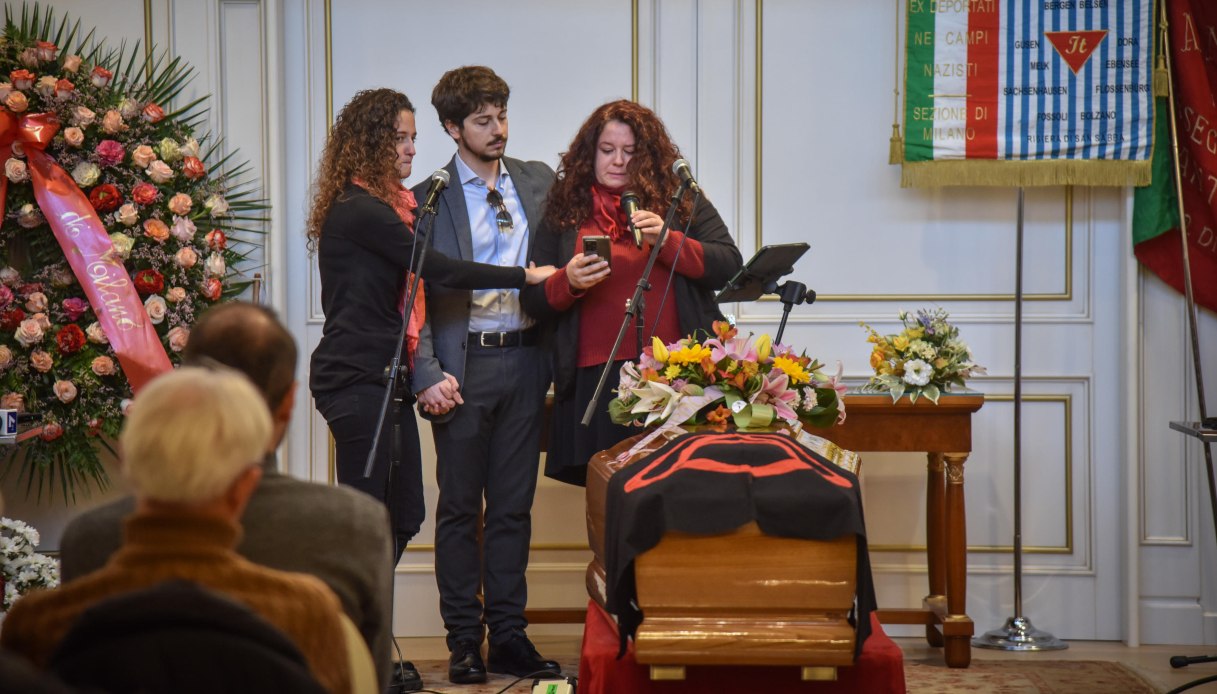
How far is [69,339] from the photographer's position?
4.34 metres

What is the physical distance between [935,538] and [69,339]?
3.04 metres

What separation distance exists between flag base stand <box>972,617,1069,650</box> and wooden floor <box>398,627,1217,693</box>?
0.04 meters

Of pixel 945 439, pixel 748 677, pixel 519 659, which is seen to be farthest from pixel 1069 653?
pixel 748 677

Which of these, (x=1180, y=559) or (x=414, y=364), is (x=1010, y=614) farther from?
(x=414, y=364)

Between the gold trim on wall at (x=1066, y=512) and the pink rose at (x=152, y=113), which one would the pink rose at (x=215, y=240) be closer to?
the pink rose at (x=152, y=113)

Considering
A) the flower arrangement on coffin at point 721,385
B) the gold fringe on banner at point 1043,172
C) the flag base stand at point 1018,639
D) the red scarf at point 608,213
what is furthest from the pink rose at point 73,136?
the flag base stand at point 1018,639

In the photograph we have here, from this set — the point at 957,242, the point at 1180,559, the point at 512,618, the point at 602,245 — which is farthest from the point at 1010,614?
the point at 602,245

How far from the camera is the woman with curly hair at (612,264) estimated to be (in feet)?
12.3

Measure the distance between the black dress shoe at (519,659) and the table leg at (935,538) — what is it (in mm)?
1423

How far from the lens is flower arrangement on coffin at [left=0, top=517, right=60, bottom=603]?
3920 millimetres

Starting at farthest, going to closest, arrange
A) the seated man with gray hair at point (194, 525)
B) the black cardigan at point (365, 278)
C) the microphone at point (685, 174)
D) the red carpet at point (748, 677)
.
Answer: the black cardigan at point (365, 278) → the microphone at point (685, 174) → the red carpet at point (748, 677) → the seated man with gray hair at point (194, 525)

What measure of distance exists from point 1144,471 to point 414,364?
268 cm

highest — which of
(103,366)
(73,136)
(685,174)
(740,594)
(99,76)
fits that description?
(99,76)

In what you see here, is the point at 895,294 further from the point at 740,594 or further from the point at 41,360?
the point at 41,360
